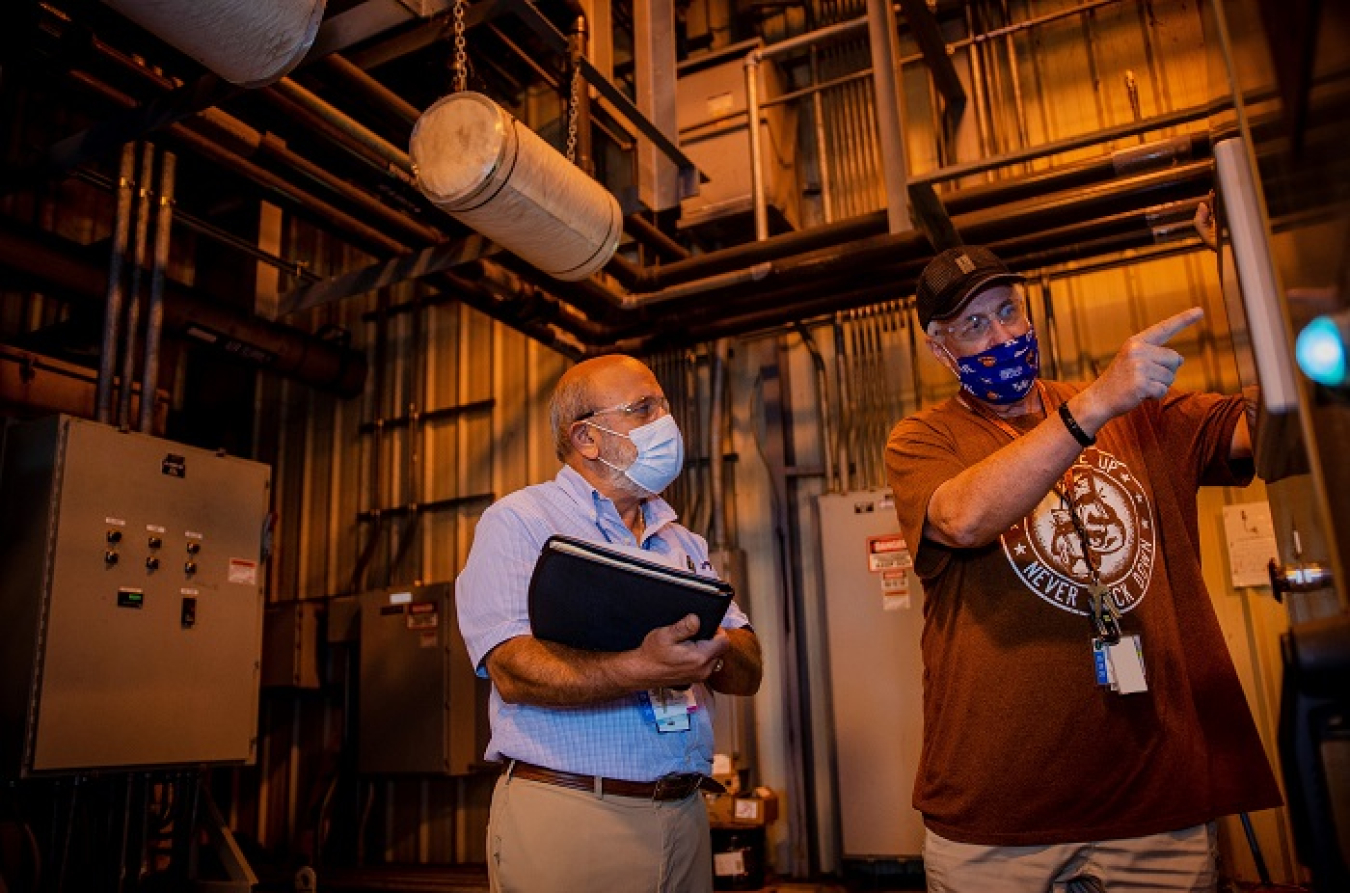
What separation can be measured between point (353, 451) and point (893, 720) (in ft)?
14.0

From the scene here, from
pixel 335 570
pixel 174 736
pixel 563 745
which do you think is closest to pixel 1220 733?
pixel 563 745

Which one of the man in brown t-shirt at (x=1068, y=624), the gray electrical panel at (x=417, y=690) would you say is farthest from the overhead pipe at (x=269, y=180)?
the man in brown t-shirt at (x=1068, y=624)

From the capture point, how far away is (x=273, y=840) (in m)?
6.12

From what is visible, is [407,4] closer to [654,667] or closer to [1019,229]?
[654,667]

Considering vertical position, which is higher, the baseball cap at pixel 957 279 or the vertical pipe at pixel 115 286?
the vertical pipe at pixel 115 286

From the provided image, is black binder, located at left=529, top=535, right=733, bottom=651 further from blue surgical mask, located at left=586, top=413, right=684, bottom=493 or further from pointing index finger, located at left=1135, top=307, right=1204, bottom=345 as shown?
pointing index finger, located at left=1135, top=307, right=1204, bottom=345

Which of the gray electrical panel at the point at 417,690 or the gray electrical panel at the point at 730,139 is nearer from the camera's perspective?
the gray electrical panel at the point at 730,139

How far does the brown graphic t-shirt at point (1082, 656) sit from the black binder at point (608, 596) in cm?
45

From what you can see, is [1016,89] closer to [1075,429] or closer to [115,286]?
[1075,429]

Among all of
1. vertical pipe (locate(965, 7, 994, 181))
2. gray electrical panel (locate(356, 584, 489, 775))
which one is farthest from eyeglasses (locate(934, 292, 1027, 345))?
gray electrical panel (locate(356, 584, 489, 775))

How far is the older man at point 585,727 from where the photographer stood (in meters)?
1.75

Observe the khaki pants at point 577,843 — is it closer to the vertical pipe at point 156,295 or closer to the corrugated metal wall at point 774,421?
the corrugated metal wall at point 774,421

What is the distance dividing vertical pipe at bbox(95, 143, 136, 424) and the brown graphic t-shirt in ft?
11.4

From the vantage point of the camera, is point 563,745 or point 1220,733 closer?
point 1220,733
